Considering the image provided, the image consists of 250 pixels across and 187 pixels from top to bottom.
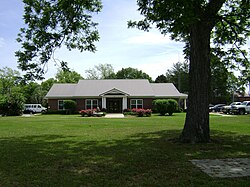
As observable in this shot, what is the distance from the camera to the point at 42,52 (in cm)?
1149

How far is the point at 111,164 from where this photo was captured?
6.71m

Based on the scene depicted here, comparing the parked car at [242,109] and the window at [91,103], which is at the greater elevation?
the window at [91,103]

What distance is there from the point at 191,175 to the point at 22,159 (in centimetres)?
467

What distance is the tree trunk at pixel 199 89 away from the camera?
9.92 meters

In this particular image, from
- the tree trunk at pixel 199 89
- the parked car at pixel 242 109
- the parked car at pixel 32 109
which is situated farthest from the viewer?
the parked car at pixel 32 109

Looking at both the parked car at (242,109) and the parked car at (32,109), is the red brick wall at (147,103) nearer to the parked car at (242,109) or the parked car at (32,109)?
the parked car at (242,109)

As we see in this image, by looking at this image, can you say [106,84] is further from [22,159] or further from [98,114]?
[22,159]

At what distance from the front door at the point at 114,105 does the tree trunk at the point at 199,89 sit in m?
33.1

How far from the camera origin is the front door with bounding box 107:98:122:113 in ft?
141

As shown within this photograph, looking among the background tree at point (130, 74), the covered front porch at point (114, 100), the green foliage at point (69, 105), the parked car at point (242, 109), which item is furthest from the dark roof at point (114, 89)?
the background tree at point (130, 74)

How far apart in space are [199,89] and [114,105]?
3359 centimetres

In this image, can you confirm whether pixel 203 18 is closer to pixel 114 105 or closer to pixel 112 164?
pixel 112 164

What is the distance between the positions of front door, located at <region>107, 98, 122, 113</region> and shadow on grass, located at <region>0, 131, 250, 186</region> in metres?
33.0

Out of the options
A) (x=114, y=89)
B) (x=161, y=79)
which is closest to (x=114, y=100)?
(x=114, y=89)
